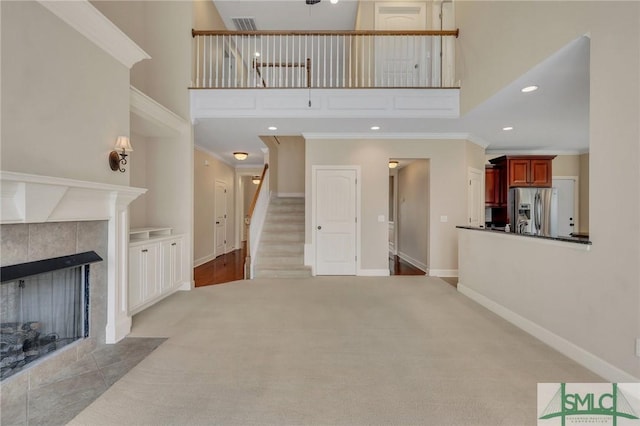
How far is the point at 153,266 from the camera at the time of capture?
3578 millimetres

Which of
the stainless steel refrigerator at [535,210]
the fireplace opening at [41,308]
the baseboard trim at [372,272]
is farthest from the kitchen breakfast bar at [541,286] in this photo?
the fireplace opening at [41,308]

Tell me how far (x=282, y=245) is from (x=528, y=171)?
548 centimetres

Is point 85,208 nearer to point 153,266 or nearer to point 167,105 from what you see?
point 153,266

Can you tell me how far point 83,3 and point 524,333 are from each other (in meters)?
4.90

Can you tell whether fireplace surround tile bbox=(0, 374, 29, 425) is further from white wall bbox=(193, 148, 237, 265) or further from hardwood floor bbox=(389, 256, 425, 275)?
hardwood floor bbox=(389, 256, 425, 275)

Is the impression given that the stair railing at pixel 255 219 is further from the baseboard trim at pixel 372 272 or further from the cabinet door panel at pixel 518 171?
the cabinet door panel at pixel 518 171

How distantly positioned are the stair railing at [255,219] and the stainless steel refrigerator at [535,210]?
5.00 m

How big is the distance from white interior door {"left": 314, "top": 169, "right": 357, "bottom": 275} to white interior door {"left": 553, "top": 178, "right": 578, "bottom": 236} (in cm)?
535

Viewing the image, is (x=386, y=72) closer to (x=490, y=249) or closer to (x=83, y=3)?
(x=490, y=249)

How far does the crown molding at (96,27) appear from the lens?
211 cm

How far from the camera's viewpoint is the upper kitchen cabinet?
591 cm

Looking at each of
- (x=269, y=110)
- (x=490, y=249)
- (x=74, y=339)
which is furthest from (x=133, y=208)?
(x=490, y=249)

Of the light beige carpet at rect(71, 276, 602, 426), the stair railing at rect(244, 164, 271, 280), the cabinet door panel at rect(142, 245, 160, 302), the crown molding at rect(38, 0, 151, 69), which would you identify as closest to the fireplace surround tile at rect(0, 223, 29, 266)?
the light beige carpet at rect(71, 276, 602, 426)

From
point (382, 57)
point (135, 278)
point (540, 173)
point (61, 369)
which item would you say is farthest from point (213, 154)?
point (540, 173)
